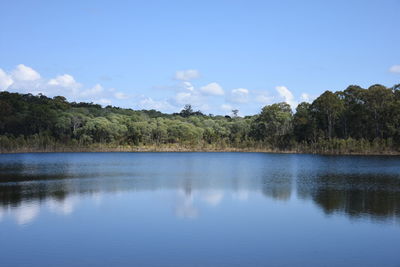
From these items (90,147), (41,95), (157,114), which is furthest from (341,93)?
(41,95)

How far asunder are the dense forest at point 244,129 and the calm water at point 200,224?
116 feet

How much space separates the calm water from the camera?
10383mm

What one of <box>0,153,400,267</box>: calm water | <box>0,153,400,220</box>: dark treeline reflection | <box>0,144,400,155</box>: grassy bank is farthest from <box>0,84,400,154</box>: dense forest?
<box>0,153,400,267</box>: calm water

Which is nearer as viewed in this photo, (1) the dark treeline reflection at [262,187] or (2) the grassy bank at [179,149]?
(1) the dark treeline reflection at [262,187]

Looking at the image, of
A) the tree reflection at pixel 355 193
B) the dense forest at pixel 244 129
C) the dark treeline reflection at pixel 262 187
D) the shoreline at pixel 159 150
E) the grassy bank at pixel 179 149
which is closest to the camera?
the tree reflection at pixel 355 193

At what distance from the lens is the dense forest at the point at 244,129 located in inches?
2245

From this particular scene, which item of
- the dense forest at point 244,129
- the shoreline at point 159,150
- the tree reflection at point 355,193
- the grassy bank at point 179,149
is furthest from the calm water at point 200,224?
the shoreline at point 159,150

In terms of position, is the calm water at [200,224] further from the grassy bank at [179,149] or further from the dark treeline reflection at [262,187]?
the grassy bank at [179,149]

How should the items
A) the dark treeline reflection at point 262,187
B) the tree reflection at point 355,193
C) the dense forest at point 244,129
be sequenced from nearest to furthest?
1. the tree reflection at point 355,193
2. the dark treeline reflection at point 262,187
3. the dense forest at point 244,129

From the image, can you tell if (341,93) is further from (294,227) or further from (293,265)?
(293,265)

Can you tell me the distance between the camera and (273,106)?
76.3m

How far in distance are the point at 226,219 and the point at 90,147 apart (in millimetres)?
59330

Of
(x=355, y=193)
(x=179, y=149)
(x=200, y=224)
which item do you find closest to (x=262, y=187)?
(x=355, y=193)

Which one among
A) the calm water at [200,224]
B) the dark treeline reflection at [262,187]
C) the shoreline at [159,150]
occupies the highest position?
the shoreline at [159,150]
